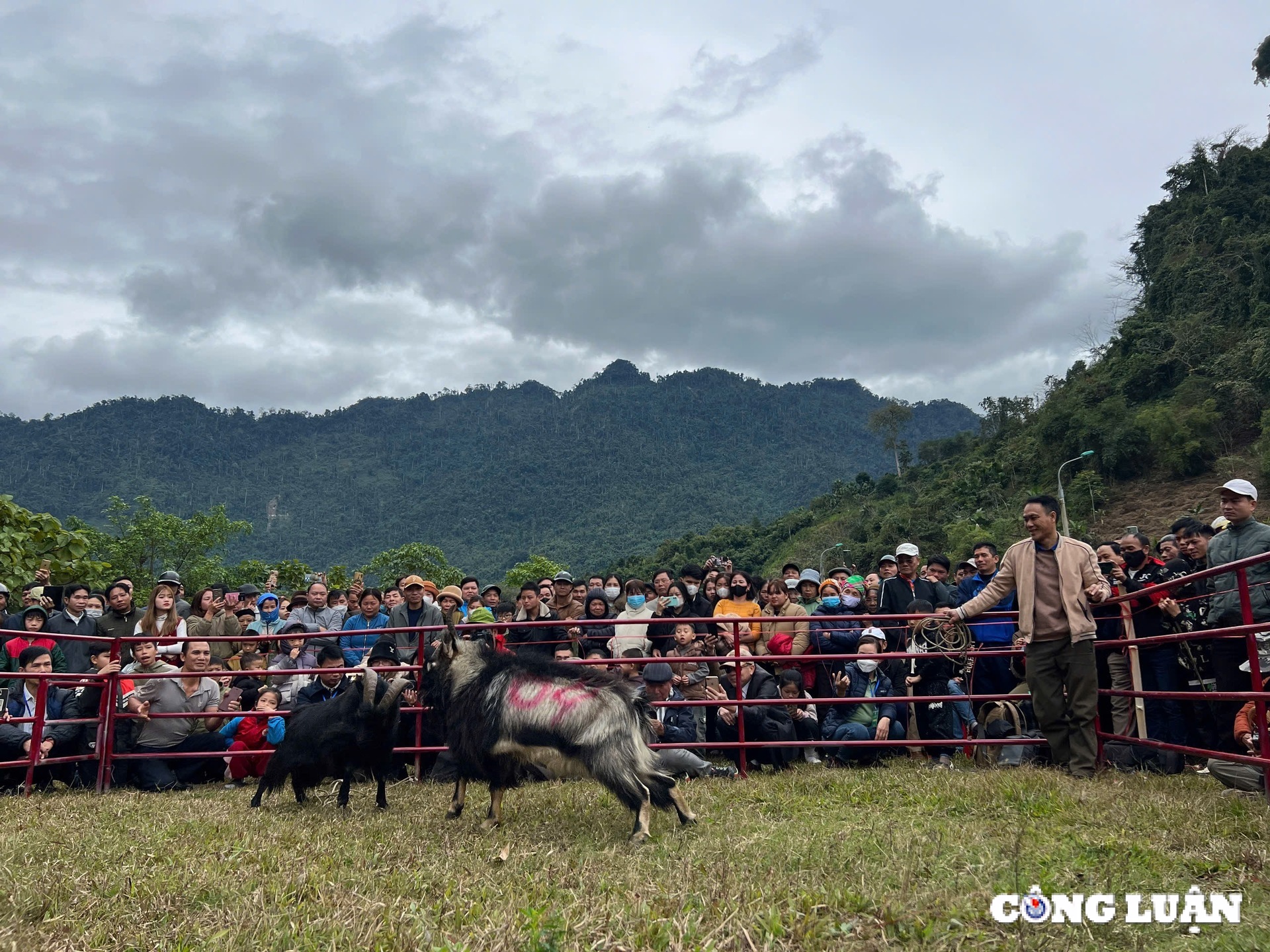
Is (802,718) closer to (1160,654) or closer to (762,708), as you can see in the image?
(762,708)

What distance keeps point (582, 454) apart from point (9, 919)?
6776 inches

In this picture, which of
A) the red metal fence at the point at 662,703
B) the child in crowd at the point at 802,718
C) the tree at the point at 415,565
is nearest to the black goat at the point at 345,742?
the red metal fence at the point at 662,703

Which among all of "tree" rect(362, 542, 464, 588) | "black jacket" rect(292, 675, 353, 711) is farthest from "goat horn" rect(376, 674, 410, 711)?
"tree" rect(362, 542, 464, 588)

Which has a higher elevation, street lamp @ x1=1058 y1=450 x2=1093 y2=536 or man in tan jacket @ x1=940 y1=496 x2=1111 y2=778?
street lamp @ x1=1058 y1=450 x2=1093 y2=536

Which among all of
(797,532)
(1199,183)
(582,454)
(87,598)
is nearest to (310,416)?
(582,454)

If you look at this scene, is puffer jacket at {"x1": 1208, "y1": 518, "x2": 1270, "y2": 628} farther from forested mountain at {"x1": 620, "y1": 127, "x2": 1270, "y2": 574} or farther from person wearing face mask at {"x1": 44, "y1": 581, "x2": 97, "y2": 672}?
forested mountain at {"x1": 620, "y1": 127, "x2": 1270, "y2": 574}

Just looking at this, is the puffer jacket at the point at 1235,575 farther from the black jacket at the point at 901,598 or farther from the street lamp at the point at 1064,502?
the street lamp at the point at 1064,502

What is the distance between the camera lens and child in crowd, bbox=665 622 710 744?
9141 mm

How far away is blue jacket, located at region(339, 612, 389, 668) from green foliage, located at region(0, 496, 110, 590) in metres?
6.51

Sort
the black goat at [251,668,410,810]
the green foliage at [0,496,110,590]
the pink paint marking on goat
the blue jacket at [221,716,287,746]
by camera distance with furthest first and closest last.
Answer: the green foliage at [0,496,110,590] < the blue jacket at [221,716,287,746] < the black goat at [251,668,410,810] < the pink paint marking on goat

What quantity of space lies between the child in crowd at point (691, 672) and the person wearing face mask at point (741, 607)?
33 cm

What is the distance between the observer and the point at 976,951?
3.57m

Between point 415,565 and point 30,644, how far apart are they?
1978 inches

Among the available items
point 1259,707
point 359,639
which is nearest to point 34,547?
point 359,639
